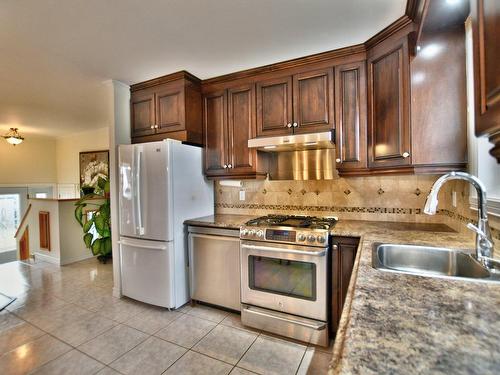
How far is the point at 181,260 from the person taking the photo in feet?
8.68

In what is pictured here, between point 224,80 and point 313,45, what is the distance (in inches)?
38.8

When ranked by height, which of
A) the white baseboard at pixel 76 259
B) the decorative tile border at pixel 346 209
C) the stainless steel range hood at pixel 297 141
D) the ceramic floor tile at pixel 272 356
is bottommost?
the ceramic floor tile at pixel 272 356

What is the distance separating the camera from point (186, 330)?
2.26m

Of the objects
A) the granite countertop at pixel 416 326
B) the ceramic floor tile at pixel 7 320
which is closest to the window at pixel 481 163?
the granite countertop at pixel 416 326

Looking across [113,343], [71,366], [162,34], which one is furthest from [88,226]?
[162,34]

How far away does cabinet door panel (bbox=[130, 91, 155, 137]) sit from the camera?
2.88m

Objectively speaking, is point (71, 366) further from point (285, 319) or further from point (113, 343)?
point (285, 319)

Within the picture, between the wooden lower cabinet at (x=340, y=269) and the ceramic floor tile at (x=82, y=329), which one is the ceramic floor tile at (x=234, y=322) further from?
the ceramic floor tile at (x=82, y=329)

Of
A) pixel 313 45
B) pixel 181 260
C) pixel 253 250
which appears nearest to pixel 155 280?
pixel 181 260

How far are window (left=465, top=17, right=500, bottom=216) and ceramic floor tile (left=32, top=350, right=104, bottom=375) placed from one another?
2675 millimetres

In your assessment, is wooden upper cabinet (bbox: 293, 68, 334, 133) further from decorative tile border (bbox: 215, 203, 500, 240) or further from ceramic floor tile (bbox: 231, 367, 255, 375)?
ceramic floor tile (bbox: 231, 367, 255, 375)

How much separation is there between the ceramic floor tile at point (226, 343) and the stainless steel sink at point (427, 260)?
4.21 feet

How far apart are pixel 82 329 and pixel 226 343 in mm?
1317

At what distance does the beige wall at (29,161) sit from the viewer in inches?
220
